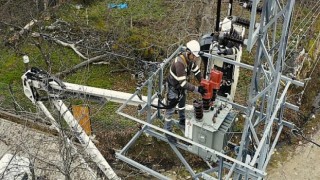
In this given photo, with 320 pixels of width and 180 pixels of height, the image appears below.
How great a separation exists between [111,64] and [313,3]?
9841mm

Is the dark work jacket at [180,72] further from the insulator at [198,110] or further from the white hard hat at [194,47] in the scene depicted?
the insulator at [198,110]

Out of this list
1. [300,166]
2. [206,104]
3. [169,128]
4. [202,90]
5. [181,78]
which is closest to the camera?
[202,90]

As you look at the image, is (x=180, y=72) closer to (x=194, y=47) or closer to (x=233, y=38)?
(x=194, y=47)

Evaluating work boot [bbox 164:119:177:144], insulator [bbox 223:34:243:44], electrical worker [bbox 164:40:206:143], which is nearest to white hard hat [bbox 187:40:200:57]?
electrical worker [bbox 164:40:206:143]

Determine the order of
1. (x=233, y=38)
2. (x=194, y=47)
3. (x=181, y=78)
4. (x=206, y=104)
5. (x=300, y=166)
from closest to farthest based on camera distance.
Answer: (x=233, y=38) → (x=206, y=104) → (x=194, y=47) → (x=181, y=78) → (x=300, y=166)

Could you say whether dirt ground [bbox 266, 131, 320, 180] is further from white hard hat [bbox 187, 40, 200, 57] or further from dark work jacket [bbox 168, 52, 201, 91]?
white hard hat [bbox 187, 40, 200, 57]

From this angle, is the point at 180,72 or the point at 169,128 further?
the point at 169,128

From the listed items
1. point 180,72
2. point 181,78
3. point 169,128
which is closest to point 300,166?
point 169,128

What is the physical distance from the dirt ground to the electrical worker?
5.32m

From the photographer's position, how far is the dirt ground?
14.4 meters

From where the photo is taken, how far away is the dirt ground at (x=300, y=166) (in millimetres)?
14359

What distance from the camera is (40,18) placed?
20.4 meters

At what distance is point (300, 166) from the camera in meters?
14.6

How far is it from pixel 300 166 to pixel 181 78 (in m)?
6.60
